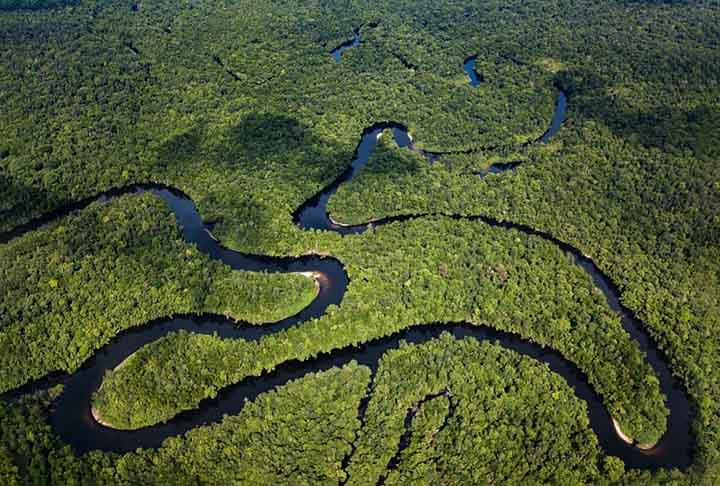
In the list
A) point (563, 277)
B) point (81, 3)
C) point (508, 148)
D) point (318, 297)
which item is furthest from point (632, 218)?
point (81, 3)

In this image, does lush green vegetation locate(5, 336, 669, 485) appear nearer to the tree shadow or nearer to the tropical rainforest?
the tropical rainforest

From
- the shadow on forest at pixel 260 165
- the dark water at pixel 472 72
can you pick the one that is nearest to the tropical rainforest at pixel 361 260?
the shadow on forest at pixel 260 165

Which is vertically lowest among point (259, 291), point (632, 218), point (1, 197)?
point (632, 218)

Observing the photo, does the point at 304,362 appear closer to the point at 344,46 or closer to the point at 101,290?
the point at 101,290

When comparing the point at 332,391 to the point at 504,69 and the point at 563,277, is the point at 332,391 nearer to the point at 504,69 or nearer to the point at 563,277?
the point at 563,277

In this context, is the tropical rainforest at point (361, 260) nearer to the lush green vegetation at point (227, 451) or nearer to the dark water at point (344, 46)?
the lush green vegetation at point (227, 451)

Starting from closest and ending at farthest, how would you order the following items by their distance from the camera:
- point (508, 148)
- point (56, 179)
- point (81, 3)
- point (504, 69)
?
point (56, 179)
point (508, 148)
point (504, 69)
point (81, 3)

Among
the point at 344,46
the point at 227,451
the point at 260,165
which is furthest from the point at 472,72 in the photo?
the point at 227,451

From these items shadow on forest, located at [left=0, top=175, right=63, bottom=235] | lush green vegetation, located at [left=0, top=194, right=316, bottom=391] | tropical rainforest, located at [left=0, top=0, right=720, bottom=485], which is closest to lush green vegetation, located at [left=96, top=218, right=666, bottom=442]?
tropical rainforest, located at [left=0, top=0, right=720, bottom=485]
